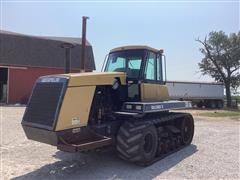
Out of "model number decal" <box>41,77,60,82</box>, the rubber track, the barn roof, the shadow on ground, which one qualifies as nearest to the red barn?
the barn roof

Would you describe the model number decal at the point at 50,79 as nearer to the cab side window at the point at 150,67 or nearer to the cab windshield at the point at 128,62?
the cab windshield at the point at 128,62

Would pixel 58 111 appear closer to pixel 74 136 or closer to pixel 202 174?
pixel 74 136

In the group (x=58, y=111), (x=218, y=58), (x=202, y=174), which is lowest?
(x=202, y=174)

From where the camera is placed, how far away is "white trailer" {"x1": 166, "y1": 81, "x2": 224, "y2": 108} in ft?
118

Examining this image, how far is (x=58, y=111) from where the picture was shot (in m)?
6.68

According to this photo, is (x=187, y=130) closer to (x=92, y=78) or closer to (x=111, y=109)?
(x=111, y=109)

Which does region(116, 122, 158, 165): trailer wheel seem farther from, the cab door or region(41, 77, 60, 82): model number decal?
region(41, 77, 60, 82): model number decal

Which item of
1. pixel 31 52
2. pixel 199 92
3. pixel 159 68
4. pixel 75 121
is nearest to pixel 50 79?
pixel 75 121

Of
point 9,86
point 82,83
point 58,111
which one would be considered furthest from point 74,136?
point 9,86

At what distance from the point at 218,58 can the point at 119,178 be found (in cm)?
3817

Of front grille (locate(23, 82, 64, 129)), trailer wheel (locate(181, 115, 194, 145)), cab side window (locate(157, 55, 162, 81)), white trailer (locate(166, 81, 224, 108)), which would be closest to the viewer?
front grille (locate(23, 82, 64, 129))

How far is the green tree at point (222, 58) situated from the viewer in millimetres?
41531

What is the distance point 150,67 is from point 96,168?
3.45 meters

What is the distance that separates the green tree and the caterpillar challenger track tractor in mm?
33959
